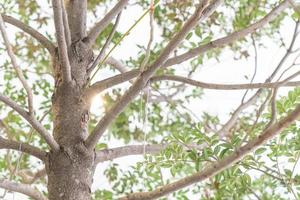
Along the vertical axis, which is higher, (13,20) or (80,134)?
(13,20)

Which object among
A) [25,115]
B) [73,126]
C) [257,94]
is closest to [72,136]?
[73,126]

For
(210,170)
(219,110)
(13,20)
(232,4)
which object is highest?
(232,4)

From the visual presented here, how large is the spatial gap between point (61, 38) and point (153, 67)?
0.59ft

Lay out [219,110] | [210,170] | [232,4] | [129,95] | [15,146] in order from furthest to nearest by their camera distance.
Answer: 1. [219,110]
2. [232,4]
3. [15,146]
4. [129,95]
5. [210,170]

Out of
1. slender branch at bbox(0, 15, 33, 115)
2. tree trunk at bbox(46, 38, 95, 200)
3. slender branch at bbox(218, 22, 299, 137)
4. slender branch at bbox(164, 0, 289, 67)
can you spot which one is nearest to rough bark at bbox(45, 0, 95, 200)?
tree trunk at bbox(46, 38, 95, 200)

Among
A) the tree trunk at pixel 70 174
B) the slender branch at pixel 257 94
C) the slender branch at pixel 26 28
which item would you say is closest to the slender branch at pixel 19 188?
the tree trunk at pixel 70 174

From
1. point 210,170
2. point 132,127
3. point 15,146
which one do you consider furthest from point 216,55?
point 210,170

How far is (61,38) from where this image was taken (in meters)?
0.80

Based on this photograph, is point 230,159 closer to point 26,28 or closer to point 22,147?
point 22,147

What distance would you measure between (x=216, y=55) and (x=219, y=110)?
1.57 ft

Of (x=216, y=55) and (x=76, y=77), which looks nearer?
(x=76, y=77)

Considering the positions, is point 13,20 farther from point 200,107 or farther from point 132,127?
point 200,107

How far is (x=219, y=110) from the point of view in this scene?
2.15 m

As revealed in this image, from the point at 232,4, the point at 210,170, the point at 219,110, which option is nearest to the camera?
the point at 210,170
